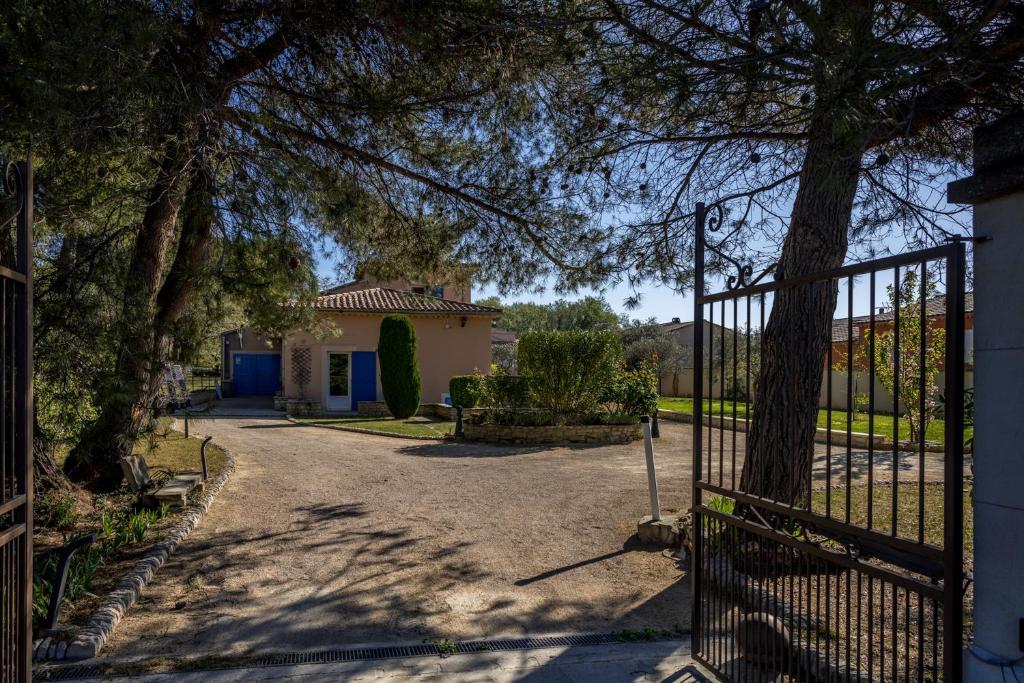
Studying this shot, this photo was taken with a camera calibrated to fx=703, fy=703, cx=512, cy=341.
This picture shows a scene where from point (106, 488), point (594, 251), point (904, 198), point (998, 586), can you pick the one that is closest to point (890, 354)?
point (594, 251)

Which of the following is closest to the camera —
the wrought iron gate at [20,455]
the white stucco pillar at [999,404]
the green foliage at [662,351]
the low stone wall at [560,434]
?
the white stucco pillar at [999,404]

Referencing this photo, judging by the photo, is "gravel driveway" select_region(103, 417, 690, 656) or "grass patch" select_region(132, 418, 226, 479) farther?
"grass patch" select_region(132, 418, 226, 479)

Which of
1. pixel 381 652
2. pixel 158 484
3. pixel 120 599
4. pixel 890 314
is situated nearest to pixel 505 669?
pixel 381 652

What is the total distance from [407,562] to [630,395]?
409 inches

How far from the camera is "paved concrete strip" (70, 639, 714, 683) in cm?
393

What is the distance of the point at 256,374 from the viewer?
2992cm

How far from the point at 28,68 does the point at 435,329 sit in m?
19.5

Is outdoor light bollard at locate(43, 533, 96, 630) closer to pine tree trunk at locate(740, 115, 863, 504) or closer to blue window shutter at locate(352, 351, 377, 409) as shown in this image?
pine tree trunk at locate(740, 115, 863, 504)

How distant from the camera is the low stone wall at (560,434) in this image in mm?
14953

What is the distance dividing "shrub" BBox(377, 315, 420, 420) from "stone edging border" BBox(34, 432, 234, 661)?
42.6 ft

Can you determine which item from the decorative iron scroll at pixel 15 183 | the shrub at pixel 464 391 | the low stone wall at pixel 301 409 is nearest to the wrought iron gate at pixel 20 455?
the decorative iron scroll at pixel 15 183

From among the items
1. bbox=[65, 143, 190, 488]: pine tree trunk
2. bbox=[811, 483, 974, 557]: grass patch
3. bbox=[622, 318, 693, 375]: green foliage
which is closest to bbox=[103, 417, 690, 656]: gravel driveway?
bbox=[65, 143, 190, 488]: pine tree trunk

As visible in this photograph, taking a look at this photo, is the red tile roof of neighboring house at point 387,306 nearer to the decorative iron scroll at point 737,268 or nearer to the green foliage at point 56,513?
the green foliage at point 56,513

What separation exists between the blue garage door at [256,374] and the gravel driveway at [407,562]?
19.2 meters
